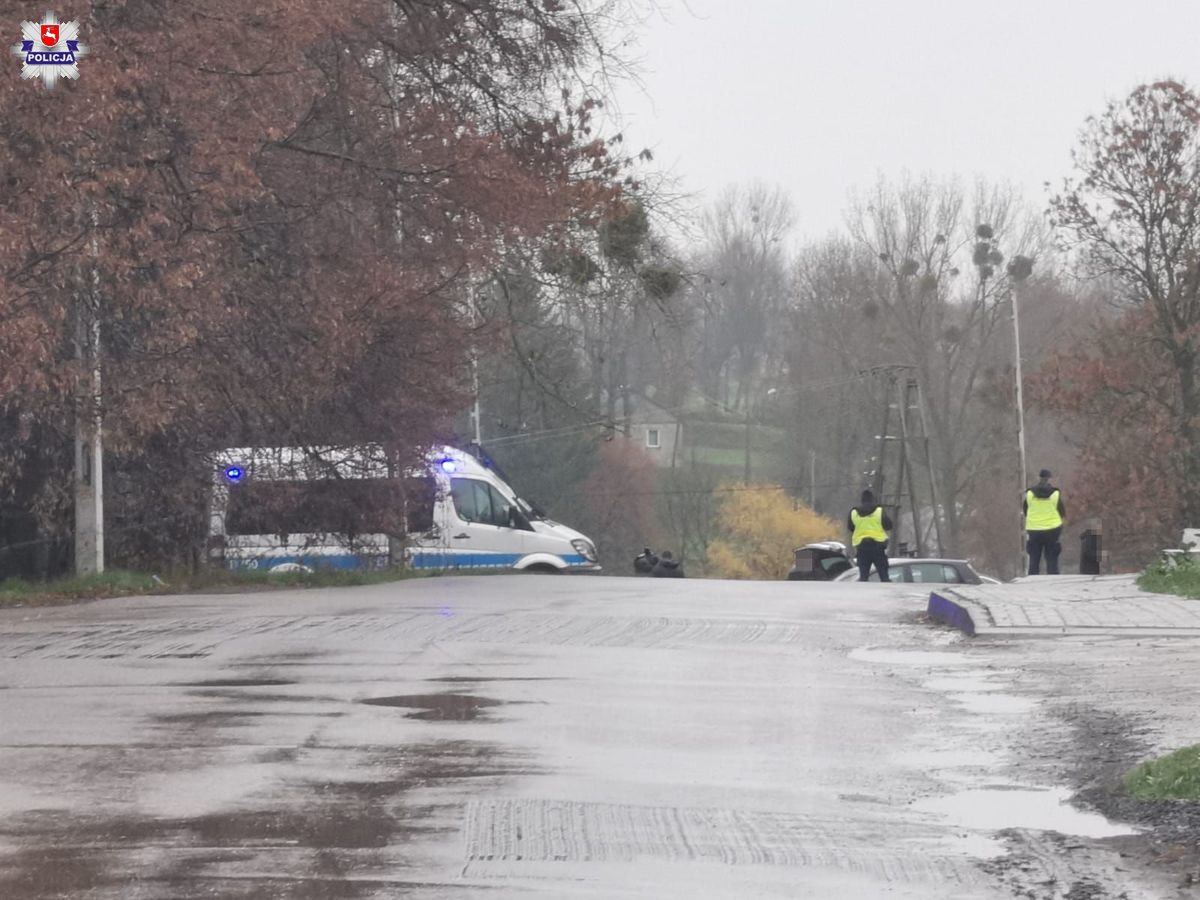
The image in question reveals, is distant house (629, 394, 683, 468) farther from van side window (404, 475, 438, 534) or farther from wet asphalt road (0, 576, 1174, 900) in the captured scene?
wet asphalt road (0, 576, 1174, 900)

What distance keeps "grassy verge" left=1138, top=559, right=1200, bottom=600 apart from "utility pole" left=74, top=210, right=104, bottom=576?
1078 cm

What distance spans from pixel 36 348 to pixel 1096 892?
1293cm

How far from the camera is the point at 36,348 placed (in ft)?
58.1

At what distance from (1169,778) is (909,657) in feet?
19.8

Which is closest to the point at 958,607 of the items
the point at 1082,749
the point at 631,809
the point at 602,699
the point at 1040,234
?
the point at 602,699

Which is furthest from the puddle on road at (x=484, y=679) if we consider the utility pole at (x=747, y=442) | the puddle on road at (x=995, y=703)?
the utility pole at (x=747, y=442)

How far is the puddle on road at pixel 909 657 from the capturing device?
13961mm

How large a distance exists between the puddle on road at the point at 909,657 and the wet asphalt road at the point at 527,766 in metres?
0.04

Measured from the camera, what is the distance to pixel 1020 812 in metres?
8.35

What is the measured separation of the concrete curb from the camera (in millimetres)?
16266

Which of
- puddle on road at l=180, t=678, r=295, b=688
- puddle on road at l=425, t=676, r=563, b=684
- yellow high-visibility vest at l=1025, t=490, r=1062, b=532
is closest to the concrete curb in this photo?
puddle on road at l=425, t=676, r=563, b=684

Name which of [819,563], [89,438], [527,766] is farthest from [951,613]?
[819,563]

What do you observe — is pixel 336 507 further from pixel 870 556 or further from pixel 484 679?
pixel 484 679

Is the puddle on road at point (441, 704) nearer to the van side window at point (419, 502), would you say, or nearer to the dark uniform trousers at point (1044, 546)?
the dark uniform trousers at point (1044, 546)
